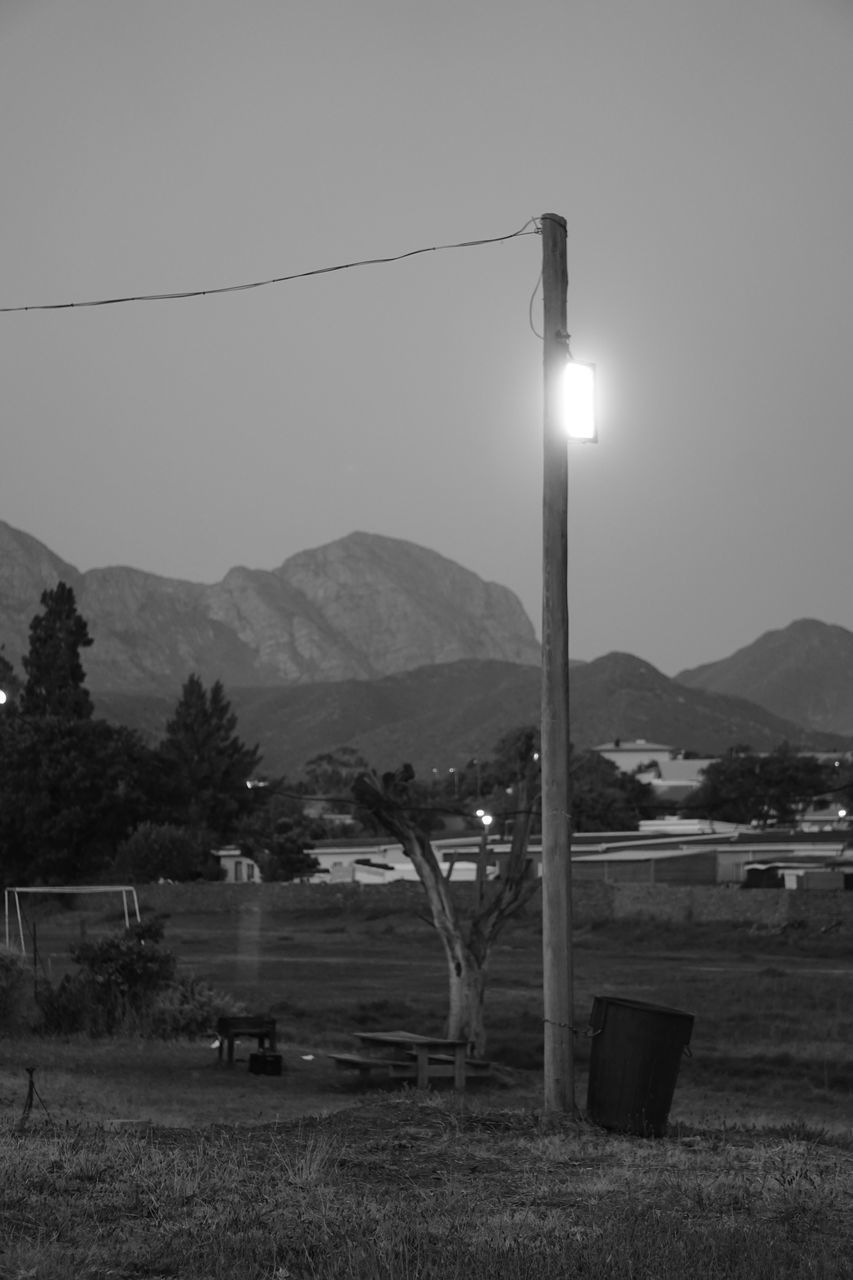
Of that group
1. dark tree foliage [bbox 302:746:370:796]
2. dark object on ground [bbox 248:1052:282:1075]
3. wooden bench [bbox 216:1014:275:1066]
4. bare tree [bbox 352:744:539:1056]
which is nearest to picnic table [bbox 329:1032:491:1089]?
dark object on ground [bbox 248:1052:282:1075]

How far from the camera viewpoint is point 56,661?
277 feet

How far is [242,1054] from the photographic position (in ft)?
69.4

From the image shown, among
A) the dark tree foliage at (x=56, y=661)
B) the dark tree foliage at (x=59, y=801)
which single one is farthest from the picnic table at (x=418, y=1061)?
the dark tree foliage at (x=56, y=661)

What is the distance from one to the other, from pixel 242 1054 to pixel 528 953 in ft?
86.8

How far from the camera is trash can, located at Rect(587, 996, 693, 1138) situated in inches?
416

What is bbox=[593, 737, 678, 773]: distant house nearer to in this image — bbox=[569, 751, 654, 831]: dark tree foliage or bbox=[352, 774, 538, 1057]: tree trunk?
bbox=[569, 751, 654, 831]: dark tree foliage

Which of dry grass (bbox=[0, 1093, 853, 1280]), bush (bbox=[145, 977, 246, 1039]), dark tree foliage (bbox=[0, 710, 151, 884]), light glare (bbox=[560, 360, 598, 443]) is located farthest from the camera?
dark tree foliage (bbox=[0, 710, 151, 884])

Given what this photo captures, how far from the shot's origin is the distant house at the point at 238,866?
81.8 meters

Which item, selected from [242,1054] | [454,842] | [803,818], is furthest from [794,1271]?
[803,818]

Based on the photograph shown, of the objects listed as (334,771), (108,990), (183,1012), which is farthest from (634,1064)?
(334,771)

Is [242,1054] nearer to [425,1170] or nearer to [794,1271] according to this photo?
[425,1170]

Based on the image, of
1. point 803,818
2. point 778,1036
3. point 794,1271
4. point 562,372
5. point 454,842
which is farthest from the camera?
point 803,818

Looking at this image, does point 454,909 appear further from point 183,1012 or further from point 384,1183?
point 384,1183

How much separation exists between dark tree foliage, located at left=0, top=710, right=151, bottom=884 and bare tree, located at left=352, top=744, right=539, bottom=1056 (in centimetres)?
5307
